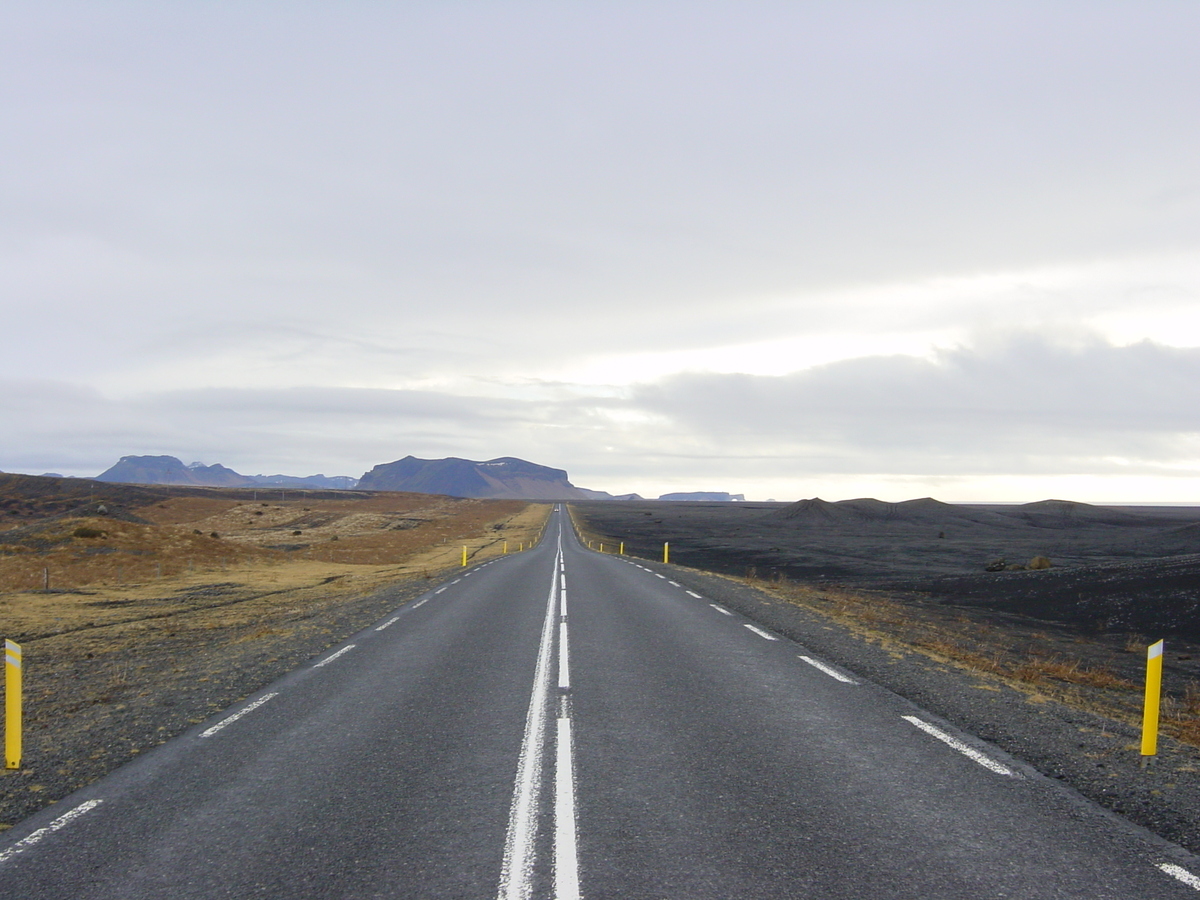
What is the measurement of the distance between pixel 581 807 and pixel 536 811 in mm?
355

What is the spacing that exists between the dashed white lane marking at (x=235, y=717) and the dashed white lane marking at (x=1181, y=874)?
839 cm

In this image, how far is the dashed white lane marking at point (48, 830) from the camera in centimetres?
498

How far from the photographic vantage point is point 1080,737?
298 inches

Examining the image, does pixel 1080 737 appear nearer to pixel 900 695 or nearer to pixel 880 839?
pixel 900 695

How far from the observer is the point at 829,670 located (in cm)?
1071

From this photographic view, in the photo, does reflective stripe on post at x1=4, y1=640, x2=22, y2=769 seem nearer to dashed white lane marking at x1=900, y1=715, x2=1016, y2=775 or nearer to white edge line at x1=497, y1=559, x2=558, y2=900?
white edge line at x1=497, y1=559, x2=558, y2=900

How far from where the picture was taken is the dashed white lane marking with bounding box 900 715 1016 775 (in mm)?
6555

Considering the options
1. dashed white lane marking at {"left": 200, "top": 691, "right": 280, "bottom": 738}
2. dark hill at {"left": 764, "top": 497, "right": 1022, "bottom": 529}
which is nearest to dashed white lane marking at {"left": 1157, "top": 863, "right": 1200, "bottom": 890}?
dashed white lane marking at {"left": 200, "top": 691, "right": 280, "bottom": 738}

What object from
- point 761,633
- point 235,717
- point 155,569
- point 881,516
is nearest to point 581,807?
point 235,717

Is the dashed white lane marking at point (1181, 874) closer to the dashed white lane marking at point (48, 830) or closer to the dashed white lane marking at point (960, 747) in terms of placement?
the dashed white lane marking at point (960, 747)

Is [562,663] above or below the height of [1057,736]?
below

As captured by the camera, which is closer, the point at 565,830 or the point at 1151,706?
the point at 565,830

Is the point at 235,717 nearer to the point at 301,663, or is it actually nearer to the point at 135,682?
the point at 301,663

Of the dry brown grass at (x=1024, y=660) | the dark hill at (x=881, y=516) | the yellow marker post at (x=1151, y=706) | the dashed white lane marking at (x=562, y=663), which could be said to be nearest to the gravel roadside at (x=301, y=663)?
the yellow marker post at (x=1151, y=706)
